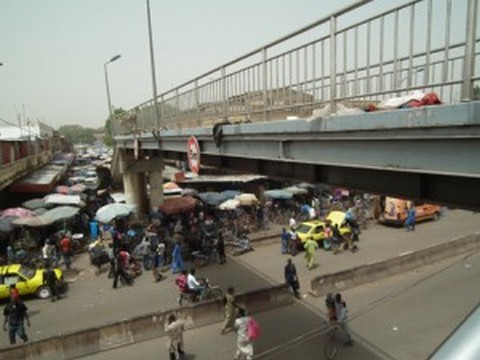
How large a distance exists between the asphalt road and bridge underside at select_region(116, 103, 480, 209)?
4.14m

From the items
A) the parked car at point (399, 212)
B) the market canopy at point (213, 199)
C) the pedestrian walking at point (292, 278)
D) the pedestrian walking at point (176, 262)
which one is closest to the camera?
the pedestrian walking at point (292, 278)

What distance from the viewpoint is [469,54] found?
3.82 metres

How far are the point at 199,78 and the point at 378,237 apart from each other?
13.1 m

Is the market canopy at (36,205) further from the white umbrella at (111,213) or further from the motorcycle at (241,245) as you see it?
the motorcycle at (241,245)

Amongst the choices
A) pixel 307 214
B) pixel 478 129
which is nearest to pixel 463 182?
pixel 478 129

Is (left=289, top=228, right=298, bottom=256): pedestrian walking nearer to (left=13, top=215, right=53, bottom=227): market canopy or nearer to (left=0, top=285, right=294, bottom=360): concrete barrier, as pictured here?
(left=0, top=285, right=294, bottom=360): concrete barrier

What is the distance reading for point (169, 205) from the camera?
21.7 m

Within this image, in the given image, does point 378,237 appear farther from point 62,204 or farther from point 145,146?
point 62,204

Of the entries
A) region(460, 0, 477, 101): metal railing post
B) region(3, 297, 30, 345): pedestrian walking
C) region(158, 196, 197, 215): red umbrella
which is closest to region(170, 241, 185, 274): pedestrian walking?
region(158, 196, 197, 215): red umbrella

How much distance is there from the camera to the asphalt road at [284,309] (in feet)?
32.5

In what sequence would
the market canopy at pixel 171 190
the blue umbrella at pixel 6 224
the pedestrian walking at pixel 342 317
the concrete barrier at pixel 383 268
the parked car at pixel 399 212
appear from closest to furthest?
the pedestrian walking at pixel 342 317 < the concrete barrier at pixel 383 268 < the blue umbrella at pixel 6 224 < the parked car at pixel 399 212 < the market canopy at pixel 171 190

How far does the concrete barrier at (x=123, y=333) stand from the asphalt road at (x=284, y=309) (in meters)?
0.42

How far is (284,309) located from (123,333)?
4.46m

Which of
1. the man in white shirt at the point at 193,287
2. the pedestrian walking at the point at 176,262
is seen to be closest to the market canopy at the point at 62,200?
the pedestrian walking at the point at 176,262
